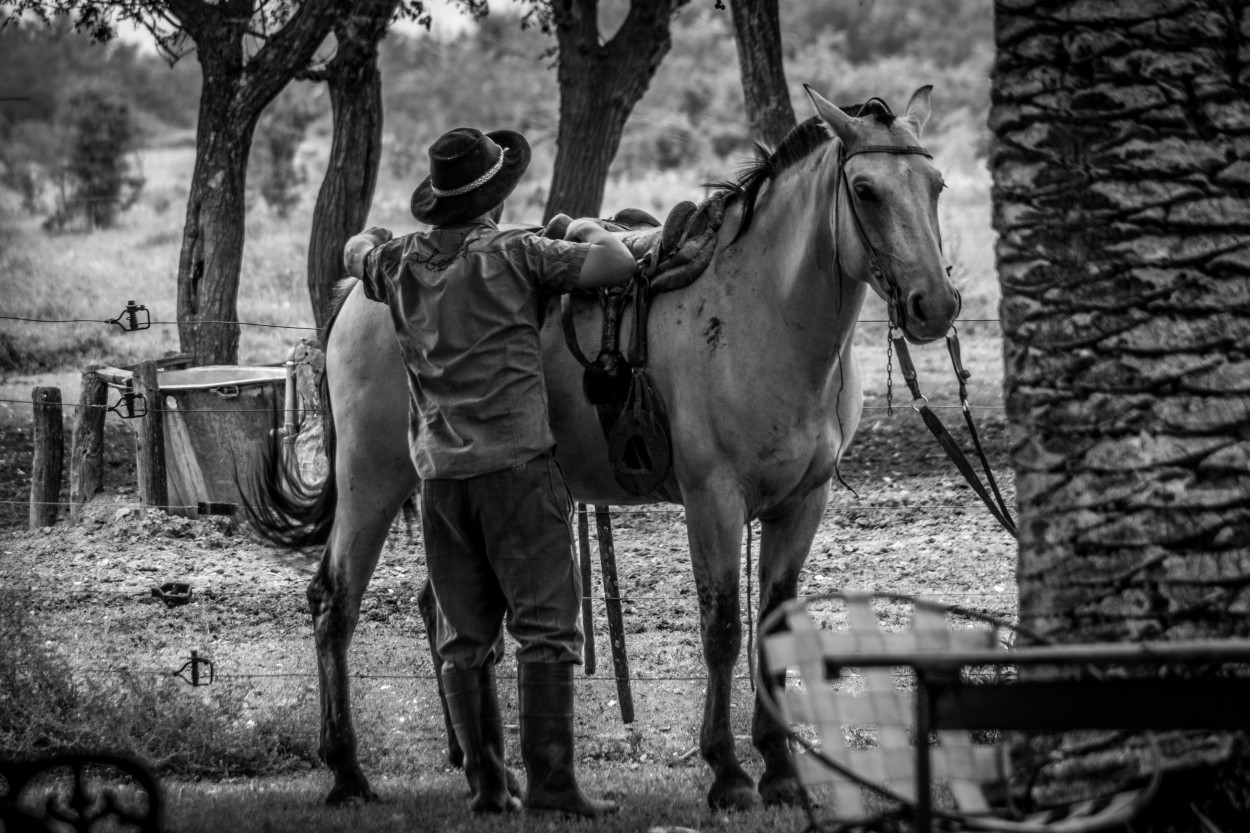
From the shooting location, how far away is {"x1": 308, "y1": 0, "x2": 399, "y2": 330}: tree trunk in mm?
12820

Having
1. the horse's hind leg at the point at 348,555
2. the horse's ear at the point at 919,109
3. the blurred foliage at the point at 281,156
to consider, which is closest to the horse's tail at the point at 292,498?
the horse's hind leg at the point at 348,555

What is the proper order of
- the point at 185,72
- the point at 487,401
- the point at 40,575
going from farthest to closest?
the point at 185,72 → the point at 40,575 → the point at 487,401

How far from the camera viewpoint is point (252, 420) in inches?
405

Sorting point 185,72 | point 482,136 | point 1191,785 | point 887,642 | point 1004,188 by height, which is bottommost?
point 1191,785

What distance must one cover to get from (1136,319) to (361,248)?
3.07 meters

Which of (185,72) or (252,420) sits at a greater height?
(185,72)

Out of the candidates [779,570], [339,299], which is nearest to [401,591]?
[339,299]

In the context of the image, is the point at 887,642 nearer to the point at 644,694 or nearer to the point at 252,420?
the point at 644,694

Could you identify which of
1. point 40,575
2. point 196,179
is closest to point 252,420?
point 40,575

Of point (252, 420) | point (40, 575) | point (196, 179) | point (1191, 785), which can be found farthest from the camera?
point (196, 179)

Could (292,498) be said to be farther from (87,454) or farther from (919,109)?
(87,454)

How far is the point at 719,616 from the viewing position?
5.31 metres

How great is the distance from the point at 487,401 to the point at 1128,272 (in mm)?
2183

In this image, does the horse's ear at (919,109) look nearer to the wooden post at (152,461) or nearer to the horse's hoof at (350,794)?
the horse's hoof at (350,794)
